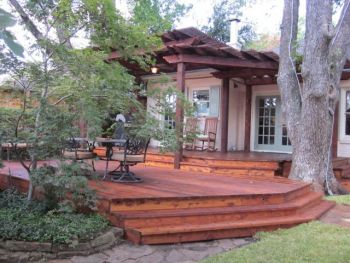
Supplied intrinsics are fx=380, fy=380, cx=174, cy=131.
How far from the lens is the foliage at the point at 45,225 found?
3475mm

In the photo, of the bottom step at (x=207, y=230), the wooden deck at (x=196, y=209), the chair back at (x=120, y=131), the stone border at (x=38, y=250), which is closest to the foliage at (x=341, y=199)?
the wooden deck at (x=196, y=209)

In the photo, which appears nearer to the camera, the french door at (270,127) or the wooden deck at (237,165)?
the wooden deck at (237,165)

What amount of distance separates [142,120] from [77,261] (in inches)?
81.5

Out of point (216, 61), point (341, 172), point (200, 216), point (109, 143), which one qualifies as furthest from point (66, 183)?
point (341, 172)

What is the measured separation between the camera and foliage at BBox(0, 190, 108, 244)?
3.47 metres

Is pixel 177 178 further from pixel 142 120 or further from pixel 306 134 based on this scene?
pixel 306 134

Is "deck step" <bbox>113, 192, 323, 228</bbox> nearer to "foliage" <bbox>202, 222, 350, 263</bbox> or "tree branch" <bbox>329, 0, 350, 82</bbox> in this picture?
"foliage" <bbox>202, 222, 350, 263</bbox>

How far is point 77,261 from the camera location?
3314mm

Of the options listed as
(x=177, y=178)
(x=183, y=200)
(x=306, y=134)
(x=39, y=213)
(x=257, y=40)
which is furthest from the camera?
(x=257, y=40)

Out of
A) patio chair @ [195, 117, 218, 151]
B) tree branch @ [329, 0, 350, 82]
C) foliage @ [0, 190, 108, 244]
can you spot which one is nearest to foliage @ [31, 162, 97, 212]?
foliage @ [0, 190, 108, 244]

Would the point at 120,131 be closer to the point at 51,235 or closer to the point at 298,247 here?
the point at 51,235

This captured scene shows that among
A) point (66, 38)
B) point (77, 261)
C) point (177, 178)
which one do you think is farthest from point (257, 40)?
point (77, 261)

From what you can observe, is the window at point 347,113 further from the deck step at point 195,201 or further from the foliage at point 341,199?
the deck step at point 195,201

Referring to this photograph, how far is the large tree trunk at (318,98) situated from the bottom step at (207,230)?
90.2 inches
